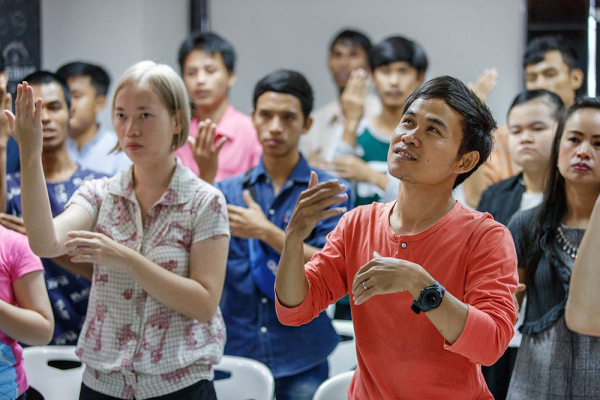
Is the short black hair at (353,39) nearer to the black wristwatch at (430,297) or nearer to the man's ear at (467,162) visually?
the man's ear at (467,162)

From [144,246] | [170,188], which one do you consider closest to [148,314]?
[144,246]

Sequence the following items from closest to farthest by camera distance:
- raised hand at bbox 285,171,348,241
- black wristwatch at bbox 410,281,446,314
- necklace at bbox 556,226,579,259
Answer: black wristwatch at bbox 410,281,446,314, raised hand at bbox 285,171,348,241, necklace at bbox 556,226,579,259

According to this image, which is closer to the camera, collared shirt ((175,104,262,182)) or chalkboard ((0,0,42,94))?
collared shirt ((175,104,262,182))

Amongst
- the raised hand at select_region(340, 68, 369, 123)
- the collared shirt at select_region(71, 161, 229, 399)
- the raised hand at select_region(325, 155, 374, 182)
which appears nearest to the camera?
the collared shirt at select_region(71, 161, 229, 399)

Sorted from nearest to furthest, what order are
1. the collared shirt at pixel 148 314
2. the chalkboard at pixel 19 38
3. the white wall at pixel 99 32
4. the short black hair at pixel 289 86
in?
the collared shirt at pixel 148 314 → the short black hair at pixel 289 86 → the chalkboard at pixel 19 38 → the white wall at pixel 99 32

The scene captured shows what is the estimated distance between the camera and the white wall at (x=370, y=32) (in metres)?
3.68

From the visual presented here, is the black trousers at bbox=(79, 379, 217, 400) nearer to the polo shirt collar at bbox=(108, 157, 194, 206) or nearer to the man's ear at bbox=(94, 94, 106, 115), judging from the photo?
the polo shirt collar at bbox=(108, 157, 194, 206)

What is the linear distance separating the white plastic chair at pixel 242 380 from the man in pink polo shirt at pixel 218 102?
116 centimetres

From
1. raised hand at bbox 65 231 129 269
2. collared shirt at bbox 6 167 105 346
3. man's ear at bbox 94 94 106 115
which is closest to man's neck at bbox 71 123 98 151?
man's ear at bbox 94 94 106 115

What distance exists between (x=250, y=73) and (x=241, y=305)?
2.34 meters

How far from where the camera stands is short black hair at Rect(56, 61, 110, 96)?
10.1 feet

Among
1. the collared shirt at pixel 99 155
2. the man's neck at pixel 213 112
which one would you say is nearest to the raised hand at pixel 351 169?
the man's neck at pixel 213 112

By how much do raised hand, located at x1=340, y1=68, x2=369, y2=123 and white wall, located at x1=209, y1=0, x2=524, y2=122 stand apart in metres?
1.15

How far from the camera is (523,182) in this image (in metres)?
2.32
